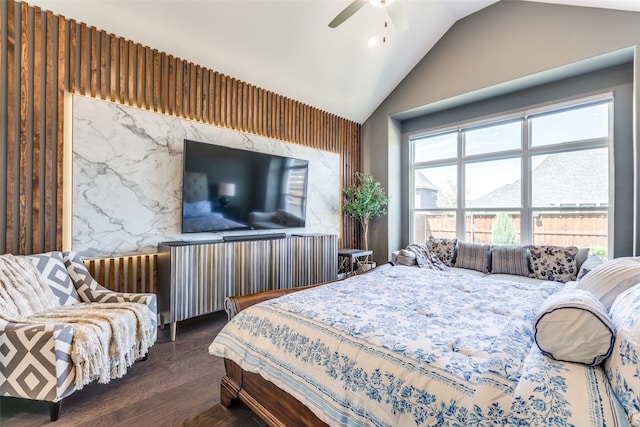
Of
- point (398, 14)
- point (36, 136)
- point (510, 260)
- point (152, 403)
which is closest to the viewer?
point (152, 403)

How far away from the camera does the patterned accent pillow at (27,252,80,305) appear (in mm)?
2256

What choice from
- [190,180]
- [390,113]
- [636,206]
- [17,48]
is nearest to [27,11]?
[17,48]

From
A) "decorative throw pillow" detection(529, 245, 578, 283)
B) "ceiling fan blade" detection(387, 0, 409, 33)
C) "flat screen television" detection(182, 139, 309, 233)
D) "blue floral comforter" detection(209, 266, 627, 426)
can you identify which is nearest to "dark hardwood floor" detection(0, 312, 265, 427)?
"blue floral comforter" detection(209, 266, 627, 426)

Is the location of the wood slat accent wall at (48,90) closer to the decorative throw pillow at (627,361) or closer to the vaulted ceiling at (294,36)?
the vaulted ceiling at (294,36)

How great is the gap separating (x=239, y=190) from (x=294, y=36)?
2.05 metres

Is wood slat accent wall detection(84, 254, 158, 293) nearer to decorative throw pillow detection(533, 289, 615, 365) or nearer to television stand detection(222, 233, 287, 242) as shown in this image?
television stand detection(222, 233, 287, 242)

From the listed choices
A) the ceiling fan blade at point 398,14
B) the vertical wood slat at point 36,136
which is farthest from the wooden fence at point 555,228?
the vertical wood slat at point 36,136

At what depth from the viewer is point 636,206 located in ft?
10.1

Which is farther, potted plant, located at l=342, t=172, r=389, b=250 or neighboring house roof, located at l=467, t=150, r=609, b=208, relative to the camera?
potted plant, located at l=342, t=172, r=389, b=250

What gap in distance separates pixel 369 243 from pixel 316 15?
12.5ft

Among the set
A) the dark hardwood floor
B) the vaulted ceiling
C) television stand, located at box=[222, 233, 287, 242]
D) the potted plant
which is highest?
the vaulted ceiling

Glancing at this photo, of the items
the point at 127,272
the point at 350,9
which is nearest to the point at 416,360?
the point at 350,9

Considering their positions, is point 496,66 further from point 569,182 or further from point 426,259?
point 426,259

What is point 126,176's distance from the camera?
2971 mm
